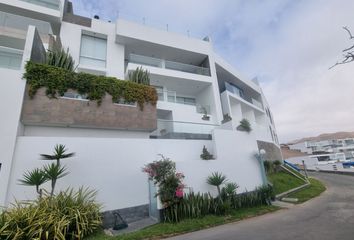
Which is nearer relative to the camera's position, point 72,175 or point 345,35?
point 345,35

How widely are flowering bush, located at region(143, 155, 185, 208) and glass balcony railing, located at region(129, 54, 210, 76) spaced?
11343 millimetres

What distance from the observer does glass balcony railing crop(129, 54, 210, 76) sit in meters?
17.4

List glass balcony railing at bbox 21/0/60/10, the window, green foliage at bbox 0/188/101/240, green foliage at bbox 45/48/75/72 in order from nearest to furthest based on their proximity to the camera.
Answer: green foliage at bbox 0/188/101/240 → green foliage at bbox 45/48/75/72 → glass balcony railing at bbox 21/0/60/10 → the window

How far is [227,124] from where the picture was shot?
15453 mm

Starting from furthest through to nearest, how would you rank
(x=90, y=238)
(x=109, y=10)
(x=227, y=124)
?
(x=109, y=10), (x=227, y=124), (x=90, y=238)

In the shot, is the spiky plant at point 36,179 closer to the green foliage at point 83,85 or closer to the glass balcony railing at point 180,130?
the green foliage at point 83,85

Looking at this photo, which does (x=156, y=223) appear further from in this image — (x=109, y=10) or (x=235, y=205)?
(x=109, y=10)

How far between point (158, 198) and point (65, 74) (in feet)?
28.2

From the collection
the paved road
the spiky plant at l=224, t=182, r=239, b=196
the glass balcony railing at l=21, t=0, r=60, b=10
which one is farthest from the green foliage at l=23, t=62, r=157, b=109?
the paved road

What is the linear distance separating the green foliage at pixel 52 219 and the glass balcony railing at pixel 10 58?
22.4 ft

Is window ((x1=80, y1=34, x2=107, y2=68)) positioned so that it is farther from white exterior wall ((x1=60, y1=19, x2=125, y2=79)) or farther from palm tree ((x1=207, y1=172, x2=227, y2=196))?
palm tree ((x1=207, y1=172, x2=227, y2=196))

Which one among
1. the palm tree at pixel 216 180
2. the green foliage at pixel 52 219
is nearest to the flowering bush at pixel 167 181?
the palm tree at pixel 216 180

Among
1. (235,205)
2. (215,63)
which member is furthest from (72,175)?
(215,63)

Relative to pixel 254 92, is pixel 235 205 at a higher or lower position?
lower
